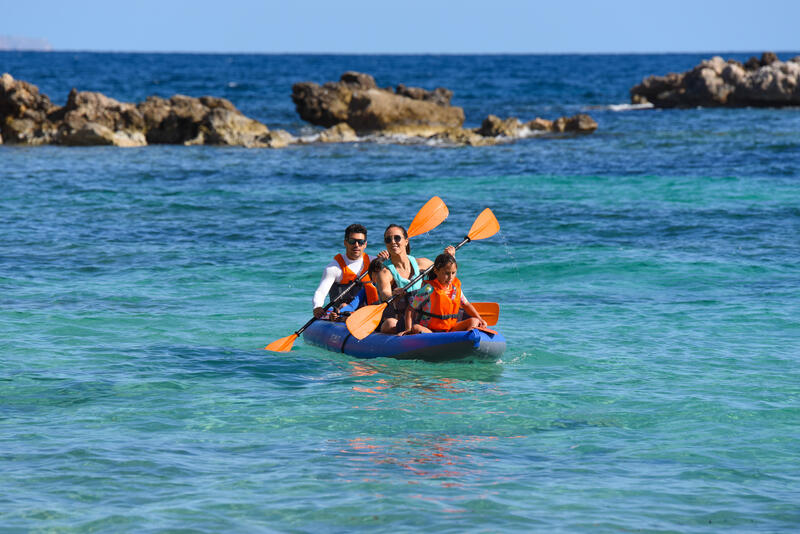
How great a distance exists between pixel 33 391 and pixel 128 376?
2.88ft

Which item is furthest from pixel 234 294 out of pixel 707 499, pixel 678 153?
pixel 678 153

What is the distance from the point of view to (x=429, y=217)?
11156 millimetres

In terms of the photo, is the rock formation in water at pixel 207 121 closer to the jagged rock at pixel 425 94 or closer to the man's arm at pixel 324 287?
the jagged rock at pixel 425 94

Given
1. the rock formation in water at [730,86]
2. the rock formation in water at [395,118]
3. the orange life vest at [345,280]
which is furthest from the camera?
the rock formation in water at [730,86]

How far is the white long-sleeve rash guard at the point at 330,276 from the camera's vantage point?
33.8 feet

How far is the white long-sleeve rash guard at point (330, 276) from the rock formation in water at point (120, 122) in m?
21.0

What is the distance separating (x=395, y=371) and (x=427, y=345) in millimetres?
446

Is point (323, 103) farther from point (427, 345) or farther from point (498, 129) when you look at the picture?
point (427, 345)

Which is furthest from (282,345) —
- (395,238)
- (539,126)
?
(539,126)

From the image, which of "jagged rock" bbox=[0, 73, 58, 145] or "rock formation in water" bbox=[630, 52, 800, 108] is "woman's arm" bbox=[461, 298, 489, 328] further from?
"rock formation in water" bbox=[630, 52, 800, 108]

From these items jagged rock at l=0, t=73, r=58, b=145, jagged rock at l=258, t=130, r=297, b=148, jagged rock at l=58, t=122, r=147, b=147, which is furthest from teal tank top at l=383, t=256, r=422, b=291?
jagged rock at l=0, t=73, r=58, b=145

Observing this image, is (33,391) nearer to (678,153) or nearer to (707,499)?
(707,499)

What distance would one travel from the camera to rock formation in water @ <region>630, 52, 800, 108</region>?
151 ft

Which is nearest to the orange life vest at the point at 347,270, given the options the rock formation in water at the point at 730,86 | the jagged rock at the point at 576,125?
the jagged rock at the point at 576,125
